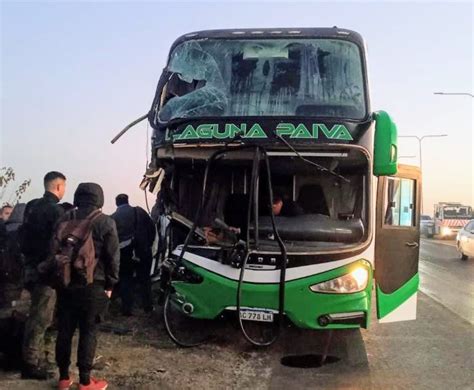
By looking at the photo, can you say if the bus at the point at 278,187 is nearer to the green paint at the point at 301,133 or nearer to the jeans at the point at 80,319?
the green paint at the point at 301,133

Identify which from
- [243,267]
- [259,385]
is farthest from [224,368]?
[243,267]

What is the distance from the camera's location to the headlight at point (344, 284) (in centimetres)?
670

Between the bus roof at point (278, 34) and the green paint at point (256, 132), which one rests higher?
the bus roof at point (278, 34)

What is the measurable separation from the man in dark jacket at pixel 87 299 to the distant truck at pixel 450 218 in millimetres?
34613

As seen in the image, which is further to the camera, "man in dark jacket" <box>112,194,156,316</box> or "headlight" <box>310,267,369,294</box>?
"man in dark jacket" <box>112,194,156,316</box>

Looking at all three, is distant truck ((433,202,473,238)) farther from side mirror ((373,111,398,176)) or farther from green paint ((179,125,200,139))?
green paint ((179,125,200,139))

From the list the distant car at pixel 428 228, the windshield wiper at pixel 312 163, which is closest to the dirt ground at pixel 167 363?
the windshield wiper at pixel 312 163

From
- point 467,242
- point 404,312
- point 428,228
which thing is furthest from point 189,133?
point 428,228

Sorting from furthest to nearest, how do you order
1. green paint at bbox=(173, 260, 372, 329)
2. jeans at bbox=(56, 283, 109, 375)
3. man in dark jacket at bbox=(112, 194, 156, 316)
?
man in dark jacket at bbox=(112, 194, 156, 316) < green paint at bbox=(173, 260, 372, 329) < jeans at bbox=(56, 283, 109, 375)

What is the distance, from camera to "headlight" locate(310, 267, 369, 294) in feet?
22.0

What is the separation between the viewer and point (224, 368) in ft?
21.0

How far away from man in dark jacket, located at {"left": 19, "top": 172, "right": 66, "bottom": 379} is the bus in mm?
1613

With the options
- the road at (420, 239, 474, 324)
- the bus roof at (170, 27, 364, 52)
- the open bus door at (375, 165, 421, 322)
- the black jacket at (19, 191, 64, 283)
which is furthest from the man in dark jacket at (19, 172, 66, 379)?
the road at (420, 239, 474, 324)

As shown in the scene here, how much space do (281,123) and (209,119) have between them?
2.81 ft
